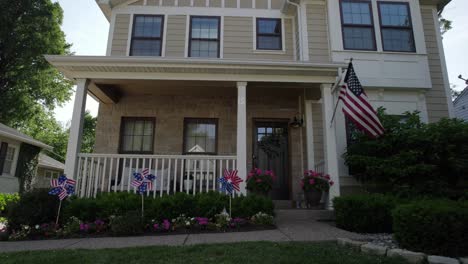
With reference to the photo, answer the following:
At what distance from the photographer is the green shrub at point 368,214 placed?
482cm

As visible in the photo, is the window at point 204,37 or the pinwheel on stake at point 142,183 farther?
the window at point 204,37

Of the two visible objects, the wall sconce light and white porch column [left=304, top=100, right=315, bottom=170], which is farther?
the wall sconce light

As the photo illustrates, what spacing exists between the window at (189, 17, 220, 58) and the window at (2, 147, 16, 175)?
1053cm

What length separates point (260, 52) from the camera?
28.9 feet

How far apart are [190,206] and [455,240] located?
383cm

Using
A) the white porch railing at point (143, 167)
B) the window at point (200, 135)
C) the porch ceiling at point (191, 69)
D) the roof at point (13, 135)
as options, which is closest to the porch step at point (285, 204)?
the white porch railing at point (143, 167)

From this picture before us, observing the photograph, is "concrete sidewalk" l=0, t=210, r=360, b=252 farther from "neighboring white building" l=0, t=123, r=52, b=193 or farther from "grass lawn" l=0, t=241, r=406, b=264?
"neighboring white building" l=0, t=123, r=52, b=193

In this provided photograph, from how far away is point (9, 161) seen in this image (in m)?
13.2

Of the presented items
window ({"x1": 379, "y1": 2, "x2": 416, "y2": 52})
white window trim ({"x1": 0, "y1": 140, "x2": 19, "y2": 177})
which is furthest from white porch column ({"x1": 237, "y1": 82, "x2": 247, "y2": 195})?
white window trim ({"x1": 0, "y1": 140, "x2": 19, "y2": 177})

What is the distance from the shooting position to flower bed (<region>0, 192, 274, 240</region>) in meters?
4.78

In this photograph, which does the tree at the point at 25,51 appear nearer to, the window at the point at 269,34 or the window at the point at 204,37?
the window at the point at 204,37

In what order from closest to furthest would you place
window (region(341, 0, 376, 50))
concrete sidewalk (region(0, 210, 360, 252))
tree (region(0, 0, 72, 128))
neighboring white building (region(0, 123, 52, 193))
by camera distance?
concrete sidewalk (region(0, 210, 360, 252)), window (region(341, 0, 376, 50)), neighboring white building (region(0, 123, 52, 193)), tree (region(0, 0, 72, 128))

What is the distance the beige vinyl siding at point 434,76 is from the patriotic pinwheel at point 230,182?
5963mm

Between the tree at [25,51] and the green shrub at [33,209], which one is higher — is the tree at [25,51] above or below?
above
